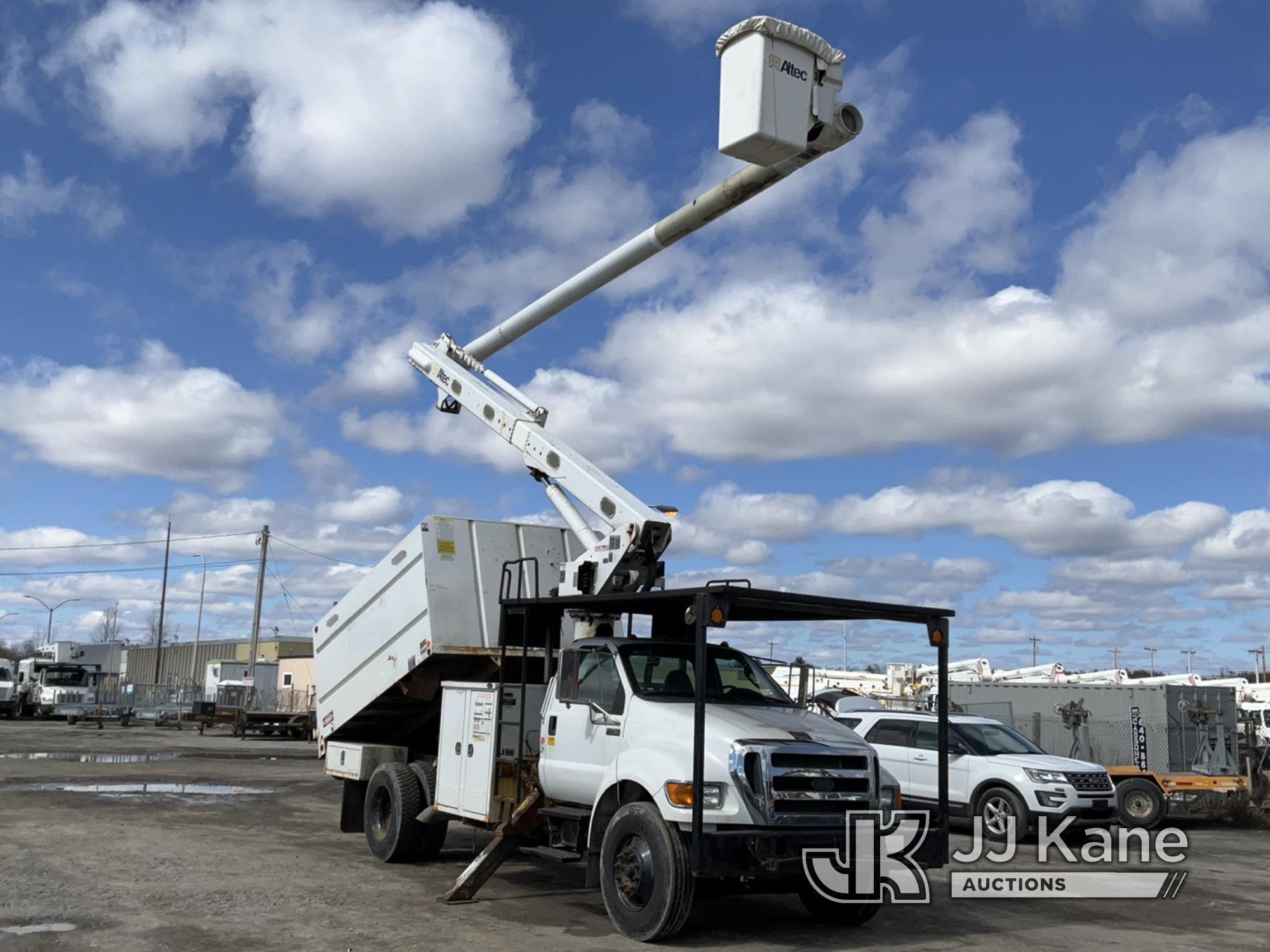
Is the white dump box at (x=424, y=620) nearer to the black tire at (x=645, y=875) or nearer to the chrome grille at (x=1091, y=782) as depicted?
the black tire at (x=645, y=875)

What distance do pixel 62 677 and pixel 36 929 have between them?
48.6 meters

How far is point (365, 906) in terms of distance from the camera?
30.6 ft

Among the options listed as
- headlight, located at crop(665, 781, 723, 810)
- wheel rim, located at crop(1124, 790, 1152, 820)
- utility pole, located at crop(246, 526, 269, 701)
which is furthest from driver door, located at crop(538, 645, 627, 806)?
utility pole, located at crop(246, 526, 269, 701)

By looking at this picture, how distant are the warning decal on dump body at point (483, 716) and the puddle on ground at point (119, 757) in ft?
58.6

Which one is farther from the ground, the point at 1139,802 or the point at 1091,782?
the point at 1091,782

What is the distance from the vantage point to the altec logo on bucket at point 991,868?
28.0ft

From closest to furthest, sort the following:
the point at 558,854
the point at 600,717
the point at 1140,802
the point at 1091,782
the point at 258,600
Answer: the point at 600,717, the point at 558,854, the point at 1091,782, the point at 1140,802, the point at 258,600

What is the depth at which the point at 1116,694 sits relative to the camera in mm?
22156

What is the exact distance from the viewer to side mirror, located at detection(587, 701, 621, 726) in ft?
30.1

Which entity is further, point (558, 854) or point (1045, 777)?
point (1045, 777)

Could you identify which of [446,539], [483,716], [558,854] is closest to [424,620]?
[446,539]

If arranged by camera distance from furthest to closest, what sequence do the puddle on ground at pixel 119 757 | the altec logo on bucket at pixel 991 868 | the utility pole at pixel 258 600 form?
1. the utility pole at pixel 258 600
2. the puddle on ground at pixel 119 757
3. the altec logo on bucket at pixel 991 868

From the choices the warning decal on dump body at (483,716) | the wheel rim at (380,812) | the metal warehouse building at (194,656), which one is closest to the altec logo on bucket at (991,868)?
the warning decal on dump body at (483,716)

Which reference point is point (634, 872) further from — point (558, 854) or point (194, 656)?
point (194, 656)
